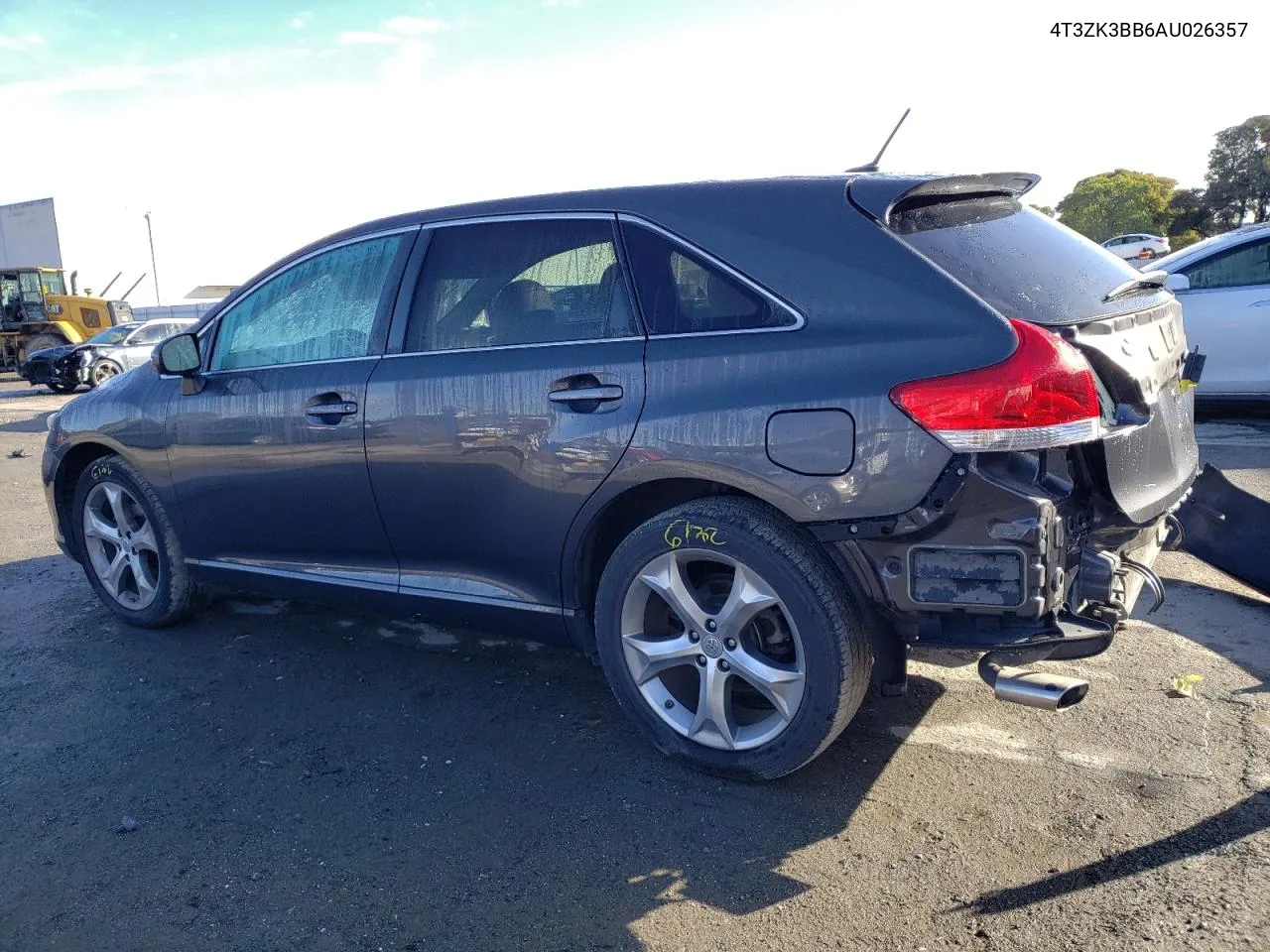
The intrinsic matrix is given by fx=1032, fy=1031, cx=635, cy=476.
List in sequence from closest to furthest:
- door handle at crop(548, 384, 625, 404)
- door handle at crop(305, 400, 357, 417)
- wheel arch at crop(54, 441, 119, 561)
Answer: door handle at crop(548, 384, 625, 404) → door handle at crop(305, 400, 357, 417) → wheel arch at crop(54, 441, 119, 561)

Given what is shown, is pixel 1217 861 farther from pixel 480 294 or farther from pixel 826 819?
pixel 480 294

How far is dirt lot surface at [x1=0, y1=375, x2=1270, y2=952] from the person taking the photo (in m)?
2.54

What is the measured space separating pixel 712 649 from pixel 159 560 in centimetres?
290

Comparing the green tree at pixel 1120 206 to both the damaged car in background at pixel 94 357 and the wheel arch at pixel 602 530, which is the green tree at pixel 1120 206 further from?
the wheel arch at pixel 602 530

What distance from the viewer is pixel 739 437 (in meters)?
2.94

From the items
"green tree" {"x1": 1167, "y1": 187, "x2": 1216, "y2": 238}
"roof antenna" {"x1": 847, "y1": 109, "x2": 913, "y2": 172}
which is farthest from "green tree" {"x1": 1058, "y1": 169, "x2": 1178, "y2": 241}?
"roof antenna" {"x1": 847, "y1": 109, "x2": 913, "y2": 172}

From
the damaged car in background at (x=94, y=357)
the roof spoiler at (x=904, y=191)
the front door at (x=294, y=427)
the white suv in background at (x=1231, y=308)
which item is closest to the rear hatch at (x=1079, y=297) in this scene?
the roof spoiler at (x=904, y=191)

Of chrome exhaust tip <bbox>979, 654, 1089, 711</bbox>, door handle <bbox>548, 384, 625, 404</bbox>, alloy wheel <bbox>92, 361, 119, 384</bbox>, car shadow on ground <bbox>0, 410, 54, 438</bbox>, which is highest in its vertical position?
door handle <bbox>548, 384, 625, 404</bbox>

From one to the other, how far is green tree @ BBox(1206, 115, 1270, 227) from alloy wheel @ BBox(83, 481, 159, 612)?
52801mm

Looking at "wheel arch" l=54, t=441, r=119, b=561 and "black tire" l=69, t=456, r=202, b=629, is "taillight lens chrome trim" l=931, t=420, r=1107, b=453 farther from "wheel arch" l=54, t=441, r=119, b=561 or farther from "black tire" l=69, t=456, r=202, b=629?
"wheel arch" l=54, t=441, r=119, b=561

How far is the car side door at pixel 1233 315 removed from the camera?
804 cm

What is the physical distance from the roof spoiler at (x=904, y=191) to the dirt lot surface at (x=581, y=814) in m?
1.71

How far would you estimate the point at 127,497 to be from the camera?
4805mm

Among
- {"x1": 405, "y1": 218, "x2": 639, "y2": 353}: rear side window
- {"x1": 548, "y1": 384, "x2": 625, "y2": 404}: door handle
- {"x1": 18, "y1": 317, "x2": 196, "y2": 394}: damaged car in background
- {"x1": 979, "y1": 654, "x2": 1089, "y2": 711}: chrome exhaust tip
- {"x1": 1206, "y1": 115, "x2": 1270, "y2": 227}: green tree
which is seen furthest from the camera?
{"x1": 1206, "y1": 115, "x2": 1270, "y2": 227}: green tree
